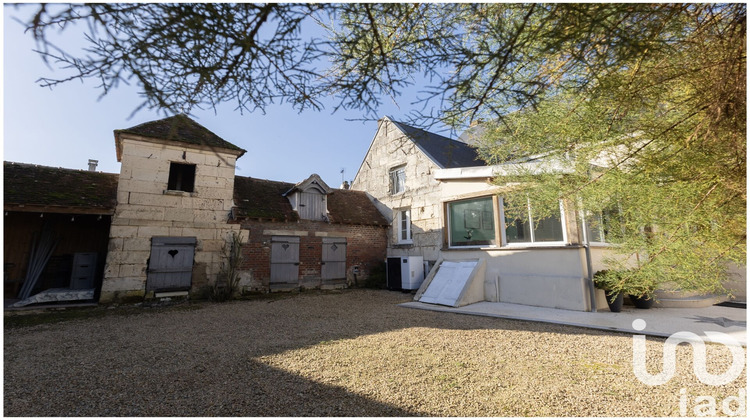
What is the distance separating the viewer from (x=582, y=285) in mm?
6527

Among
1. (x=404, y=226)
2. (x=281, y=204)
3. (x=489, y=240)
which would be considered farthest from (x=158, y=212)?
(x=489, y=240)

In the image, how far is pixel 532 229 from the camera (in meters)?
7.50

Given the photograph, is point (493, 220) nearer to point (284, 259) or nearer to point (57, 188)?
point (284, 259)

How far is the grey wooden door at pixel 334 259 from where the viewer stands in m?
11.1

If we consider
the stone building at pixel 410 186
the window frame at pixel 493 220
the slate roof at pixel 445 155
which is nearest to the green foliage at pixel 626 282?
the window frame at pixel 493 220

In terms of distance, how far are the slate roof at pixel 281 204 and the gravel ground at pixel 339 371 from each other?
184 inches

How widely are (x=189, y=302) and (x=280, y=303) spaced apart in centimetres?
253

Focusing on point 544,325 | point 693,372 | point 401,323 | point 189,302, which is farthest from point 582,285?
point 189,302

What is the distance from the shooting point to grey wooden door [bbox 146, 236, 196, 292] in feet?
28.3

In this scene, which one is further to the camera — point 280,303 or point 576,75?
point 280,303

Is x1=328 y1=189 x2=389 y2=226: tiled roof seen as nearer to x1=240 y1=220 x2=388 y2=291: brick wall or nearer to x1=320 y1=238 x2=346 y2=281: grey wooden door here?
x1=240 y1=220 x2=388 y2=291: brick wall

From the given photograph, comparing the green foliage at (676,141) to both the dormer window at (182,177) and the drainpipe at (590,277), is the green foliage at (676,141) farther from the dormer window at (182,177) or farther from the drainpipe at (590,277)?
the dormer window at (182,177)

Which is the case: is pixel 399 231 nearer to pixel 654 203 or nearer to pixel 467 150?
pixel 467 150

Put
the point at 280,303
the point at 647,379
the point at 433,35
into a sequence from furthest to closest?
the point at 280,303 → the point at 647,379 → the point at 433,35
